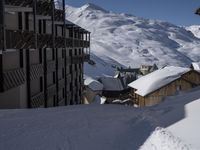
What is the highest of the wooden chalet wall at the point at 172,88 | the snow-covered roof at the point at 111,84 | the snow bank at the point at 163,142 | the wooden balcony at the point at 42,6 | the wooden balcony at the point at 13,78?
the wooden balcony at the point at 42,6

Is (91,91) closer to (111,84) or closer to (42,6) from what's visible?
(111,84)

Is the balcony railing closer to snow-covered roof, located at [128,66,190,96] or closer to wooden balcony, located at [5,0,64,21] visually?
wooden balcony, located at [5,0,64,21]

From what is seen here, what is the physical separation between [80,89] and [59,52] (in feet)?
49.7

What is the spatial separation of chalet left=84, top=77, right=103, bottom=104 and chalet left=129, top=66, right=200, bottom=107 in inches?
617

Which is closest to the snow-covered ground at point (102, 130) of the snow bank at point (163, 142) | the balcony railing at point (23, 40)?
the snow bank at point (163, 142)

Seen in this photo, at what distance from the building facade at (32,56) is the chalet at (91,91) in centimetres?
1977

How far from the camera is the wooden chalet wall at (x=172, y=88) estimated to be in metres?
43.9

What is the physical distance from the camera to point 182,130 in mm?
12016

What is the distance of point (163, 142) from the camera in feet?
35.8

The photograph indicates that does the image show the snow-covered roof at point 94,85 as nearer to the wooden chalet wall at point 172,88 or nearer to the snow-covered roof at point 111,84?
the snow-covered roof at point 111,84

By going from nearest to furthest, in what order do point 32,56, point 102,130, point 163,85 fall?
point 102,130 → point 32,56 → point 163,85

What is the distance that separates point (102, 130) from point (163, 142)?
10.1 feet

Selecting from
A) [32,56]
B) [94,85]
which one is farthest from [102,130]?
[94,85]

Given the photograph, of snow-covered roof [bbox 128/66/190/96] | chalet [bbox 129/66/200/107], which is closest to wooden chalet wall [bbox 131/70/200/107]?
chalet [bbox 129/66/200/107]
